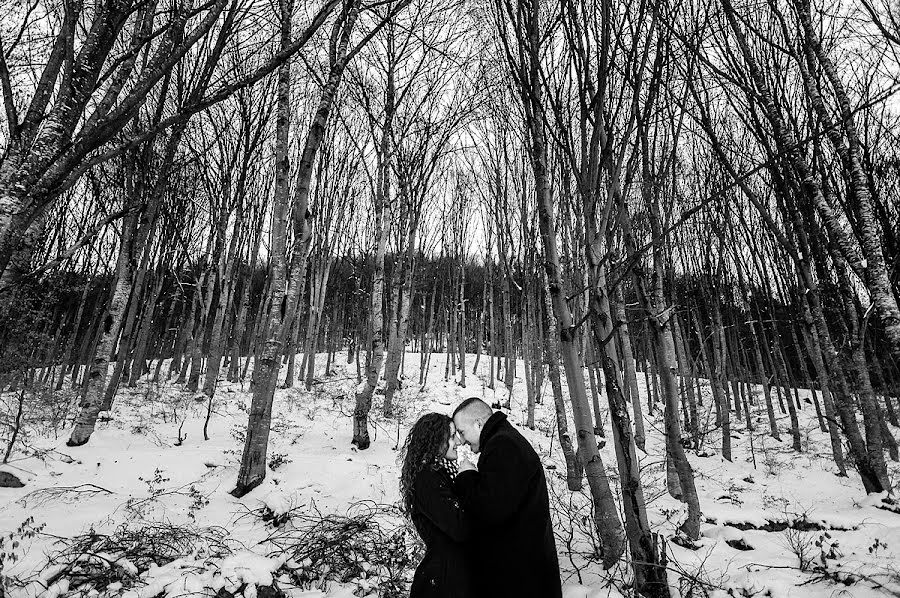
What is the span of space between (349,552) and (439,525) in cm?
247

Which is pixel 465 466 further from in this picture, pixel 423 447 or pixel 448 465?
pixel 423 447

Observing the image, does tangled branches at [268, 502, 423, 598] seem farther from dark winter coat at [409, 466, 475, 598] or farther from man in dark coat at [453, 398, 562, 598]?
man in dark coat at [453, 398, 562, 598]

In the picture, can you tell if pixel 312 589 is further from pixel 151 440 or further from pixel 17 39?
pixel 17 39

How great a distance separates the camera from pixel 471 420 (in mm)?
2084

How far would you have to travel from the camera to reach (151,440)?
6777 millimetres

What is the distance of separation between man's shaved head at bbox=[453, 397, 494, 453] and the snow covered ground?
6.05ft

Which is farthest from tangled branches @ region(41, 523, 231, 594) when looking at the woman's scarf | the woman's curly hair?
the woman's scarf

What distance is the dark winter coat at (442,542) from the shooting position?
175cm

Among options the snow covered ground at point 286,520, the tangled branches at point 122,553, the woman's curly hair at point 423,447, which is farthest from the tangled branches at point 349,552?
the woman's curly hair at point 423,447

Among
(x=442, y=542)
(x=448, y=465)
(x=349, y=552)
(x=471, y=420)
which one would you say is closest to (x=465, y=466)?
(x=448, y=465)

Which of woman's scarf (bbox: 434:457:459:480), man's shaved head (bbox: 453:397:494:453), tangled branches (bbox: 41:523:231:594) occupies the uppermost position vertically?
man's shaved head (bbox: 453:397:494:453)

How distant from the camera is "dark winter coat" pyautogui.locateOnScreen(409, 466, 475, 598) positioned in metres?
1.75

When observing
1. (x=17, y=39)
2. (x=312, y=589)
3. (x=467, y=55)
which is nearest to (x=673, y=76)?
(x=467, y=55)

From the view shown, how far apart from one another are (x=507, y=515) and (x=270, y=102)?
12.3 meters
